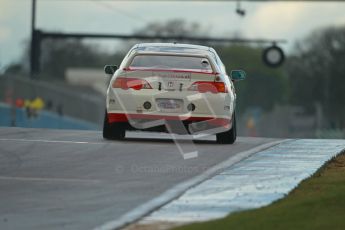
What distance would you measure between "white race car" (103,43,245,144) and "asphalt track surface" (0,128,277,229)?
309mm

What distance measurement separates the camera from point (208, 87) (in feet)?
61.5

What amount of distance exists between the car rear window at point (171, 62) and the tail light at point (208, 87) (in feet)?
1.07

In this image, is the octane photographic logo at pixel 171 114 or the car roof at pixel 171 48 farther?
the car roof at pixel 171 48

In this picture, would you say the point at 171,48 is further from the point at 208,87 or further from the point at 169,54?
the point at 208,87

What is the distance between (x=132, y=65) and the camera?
1894 cm

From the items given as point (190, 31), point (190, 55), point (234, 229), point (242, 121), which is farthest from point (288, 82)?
point (234, 229)

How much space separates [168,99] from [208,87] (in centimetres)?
65

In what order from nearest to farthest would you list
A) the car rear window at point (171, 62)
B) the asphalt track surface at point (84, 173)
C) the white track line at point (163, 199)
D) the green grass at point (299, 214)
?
the green grass at point (299, 214) → the white track line at point (163, 199) → the asphalt track surface at point (84, 173) → the car rear window at point (171, 62)

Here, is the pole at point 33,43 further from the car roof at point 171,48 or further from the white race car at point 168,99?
the white race car at point 168,99

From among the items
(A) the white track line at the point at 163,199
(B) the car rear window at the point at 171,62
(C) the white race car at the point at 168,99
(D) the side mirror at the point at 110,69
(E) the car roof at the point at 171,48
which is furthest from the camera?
(D) the side mirror at the point at 110,69

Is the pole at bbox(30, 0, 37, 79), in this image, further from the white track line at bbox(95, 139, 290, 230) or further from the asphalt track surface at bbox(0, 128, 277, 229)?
the white track line at bbox(95, 139, 290, 230)

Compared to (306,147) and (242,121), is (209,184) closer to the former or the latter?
(306,147)

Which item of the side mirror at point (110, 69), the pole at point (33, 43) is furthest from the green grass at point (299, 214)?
the pole at point (33, 43)

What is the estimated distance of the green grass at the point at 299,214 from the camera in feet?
34.8
